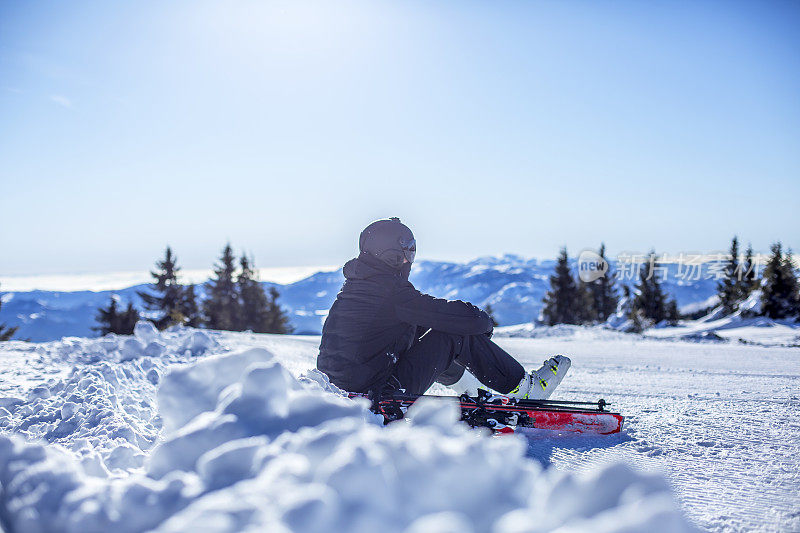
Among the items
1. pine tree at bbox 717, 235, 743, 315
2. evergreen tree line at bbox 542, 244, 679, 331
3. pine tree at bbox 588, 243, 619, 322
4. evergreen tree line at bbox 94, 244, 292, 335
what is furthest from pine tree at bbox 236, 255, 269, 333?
pine tree at bbox 717, 235, 743, 315

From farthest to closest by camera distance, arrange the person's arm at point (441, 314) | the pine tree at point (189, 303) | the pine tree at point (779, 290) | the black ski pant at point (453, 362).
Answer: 1. the pine tree at point (189, 303)
2. the pine tree at point (779, 290)
3. the black ski pant at point (453, 362)
4. the person's arm at point (441, 314)

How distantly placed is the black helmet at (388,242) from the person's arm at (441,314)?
0.97ft

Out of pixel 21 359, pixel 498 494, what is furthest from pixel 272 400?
pixel 21 359

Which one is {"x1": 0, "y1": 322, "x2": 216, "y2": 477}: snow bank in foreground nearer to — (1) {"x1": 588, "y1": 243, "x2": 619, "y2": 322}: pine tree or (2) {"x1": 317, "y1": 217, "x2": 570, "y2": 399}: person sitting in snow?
(2) {"x1": 317, "y1": 217, "x2": 570, "y2": 399}: person sitting in snow

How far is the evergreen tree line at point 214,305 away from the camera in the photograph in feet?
104

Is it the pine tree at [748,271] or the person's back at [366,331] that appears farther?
the pine tree at [748,271]

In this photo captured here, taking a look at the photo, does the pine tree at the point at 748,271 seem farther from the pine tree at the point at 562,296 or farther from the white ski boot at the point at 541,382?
the white ski boot at the point at 541,382

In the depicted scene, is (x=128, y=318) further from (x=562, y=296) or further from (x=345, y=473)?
(x=345, y=473)

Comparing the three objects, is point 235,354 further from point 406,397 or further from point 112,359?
point 112,359

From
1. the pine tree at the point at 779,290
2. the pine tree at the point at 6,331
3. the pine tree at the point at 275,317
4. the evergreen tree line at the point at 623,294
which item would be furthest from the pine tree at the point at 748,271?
the pine tree at the point at 6,331

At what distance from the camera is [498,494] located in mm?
1250

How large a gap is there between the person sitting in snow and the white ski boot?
0.06 feet

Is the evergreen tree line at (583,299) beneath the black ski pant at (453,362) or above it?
beneath

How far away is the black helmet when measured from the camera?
3.59m
